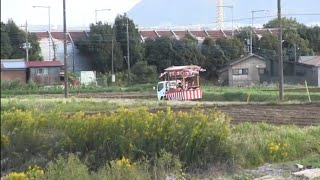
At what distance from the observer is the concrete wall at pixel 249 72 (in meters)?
58.2

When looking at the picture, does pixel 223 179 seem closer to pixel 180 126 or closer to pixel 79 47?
pixel 180 126

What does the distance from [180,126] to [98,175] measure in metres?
1.50

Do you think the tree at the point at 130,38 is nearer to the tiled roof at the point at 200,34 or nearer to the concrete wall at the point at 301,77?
the tiled roof at the point at 200,34

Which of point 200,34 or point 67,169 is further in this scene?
point 200,34

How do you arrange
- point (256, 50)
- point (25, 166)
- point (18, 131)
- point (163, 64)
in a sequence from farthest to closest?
point (256, 50)
point (163, 64)
point (25, 166)
point (18, 131)

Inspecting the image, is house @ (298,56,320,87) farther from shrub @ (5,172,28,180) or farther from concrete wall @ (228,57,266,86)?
shrub @ (5,172,28,180)

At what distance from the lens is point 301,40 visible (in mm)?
70188

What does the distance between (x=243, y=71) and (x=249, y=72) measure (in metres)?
2.27

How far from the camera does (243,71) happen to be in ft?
195

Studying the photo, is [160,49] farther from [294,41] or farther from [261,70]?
[294,41]

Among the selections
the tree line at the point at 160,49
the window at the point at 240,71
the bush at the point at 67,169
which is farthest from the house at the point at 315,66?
the bush at the point at 67,169

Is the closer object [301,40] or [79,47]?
[79,47]

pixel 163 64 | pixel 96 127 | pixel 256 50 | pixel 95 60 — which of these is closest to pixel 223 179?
pixel 96 127

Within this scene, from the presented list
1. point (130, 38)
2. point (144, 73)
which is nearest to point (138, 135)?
point (144, 73)
